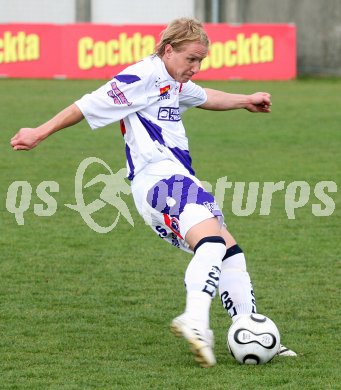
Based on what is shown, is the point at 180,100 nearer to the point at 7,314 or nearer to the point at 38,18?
the point at 7,314

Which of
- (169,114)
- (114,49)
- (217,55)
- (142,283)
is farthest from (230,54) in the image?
(169,114)

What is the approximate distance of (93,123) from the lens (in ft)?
18.1

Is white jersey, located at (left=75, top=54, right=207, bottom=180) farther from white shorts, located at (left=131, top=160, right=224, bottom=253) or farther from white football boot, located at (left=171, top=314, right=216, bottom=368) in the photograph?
white football boot, located at (left=171, top=314, right=216, bottom=368)

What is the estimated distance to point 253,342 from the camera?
534cm

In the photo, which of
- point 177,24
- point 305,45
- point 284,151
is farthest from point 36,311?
point 305,45

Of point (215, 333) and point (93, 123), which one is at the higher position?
point (93, 123)

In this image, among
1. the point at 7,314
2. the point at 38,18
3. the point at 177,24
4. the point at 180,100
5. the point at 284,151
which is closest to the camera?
the point at 177,24

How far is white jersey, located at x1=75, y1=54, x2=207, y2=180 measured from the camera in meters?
5.47

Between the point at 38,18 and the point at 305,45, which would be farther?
the point at 38,18

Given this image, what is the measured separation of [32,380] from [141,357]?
683 mm

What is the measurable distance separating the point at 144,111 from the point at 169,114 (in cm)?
15

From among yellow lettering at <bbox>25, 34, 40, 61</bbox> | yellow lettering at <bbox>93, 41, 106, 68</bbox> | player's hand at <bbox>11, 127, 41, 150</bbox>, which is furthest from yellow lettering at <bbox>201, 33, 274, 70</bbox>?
player's hand at <bbox>11, 127, 41, 150</bbox>

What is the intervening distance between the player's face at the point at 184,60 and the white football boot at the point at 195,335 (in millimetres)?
1284

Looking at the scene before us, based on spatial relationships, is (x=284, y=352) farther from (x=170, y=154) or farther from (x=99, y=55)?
(x=99, y=55)
